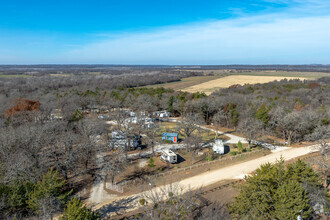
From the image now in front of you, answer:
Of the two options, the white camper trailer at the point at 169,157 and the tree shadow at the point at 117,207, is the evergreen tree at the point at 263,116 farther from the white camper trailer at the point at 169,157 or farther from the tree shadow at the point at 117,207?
the tree shadow at the point at 117,207

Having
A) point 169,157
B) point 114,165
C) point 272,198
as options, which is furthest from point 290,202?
point 114,165

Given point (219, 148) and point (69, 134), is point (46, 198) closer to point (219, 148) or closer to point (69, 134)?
point (69, 134)

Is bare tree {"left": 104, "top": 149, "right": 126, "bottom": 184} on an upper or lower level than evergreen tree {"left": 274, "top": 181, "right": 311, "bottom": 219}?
lower

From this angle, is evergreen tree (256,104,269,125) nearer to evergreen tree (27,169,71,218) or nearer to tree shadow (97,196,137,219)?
tree shadow (97,196,137,219)

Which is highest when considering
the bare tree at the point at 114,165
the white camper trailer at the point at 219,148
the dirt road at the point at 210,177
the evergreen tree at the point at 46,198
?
the evergreen tree at the point at 46,198

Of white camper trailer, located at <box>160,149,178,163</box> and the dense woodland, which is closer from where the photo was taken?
the dense woodland

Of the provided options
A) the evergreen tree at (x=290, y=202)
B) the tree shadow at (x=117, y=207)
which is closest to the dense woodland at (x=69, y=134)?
the tree shadow at (x=117, y=207)

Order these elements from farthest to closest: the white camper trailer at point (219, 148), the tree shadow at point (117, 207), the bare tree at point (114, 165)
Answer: the white camper trailer at point (219, 148) → the bare tree at point (114, 165) → the tree shadow at point (117, 207)

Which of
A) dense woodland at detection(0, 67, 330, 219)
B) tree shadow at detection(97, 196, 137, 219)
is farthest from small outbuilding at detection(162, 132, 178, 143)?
tree shadow at detection(97, 196, 137, 219)

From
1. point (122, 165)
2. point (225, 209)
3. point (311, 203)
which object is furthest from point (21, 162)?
point (311, 203)

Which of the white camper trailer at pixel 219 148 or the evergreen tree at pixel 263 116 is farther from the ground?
the evergreen tree at pixel 263 116
